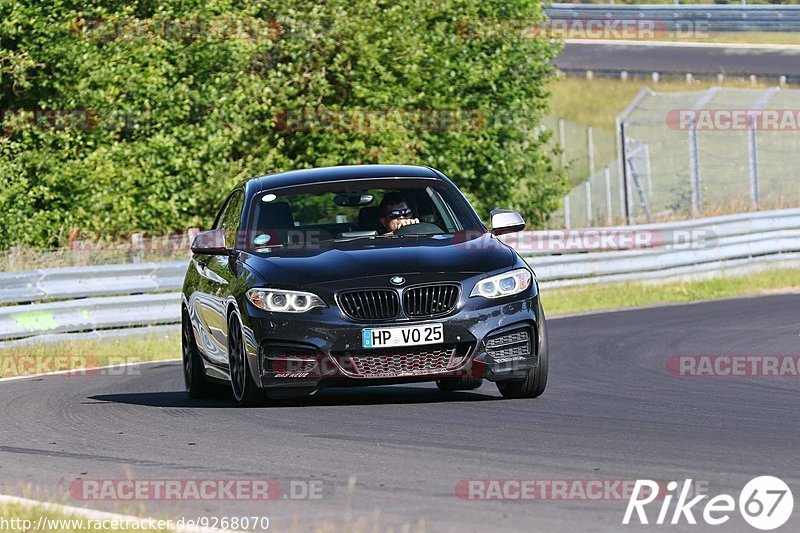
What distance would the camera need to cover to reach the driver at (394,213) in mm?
10664

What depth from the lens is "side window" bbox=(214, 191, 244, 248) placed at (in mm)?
11016

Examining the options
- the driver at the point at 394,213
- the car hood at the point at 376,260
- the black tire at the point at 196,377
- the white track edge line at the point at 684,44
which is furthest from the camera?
the white track edge line at the point at 684,44

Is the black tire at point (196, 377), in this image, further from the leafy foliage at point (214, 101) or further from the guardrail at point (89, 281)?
the leafy foliage at point (214, 101)

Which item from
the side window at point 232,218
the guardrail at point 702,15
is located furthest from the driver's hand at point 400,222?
the guardrail at point 702,15

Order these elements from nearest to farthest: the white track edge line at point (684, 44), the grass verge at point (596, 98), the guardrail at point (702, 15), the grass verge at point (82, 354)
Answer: the grass verge at point (82, 354), the grass verge at point (596, 98), the guardrail at point (702, 15), the white track edge line at point (684, 44)

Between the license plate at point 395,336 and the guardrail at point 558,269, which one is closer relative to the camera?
the license plate at point 395,336

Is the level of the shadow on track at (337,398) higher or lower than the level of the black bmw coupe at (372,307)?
lower

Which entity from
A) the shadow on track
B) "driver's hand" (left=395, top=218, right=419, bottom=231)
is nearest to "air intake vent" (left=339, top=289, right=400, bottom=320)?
the shadow on track

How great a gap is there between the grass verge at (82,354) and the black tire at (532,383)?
6.31 meters

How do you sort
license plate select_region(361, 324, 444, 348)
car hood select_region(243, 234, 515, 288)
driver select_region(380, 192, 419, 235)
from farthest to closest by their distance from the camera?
driver select_region(380, 192, 419, 235) < car hood select_region(243, 234, 515, 288) < license plate select_region(361, 324, 444, 348)

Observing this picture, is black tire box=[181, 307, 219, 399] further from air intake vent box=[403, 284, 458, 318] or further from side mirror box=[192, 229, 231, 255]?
air intake vent box=[403, 284, 458, 318]

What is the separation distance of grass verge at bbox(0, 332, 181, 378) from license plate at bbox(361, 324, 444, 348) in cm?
642

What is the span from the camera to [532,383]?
9930mm

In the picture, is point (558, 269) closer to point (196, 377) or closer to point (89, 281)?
point (89, 281)
